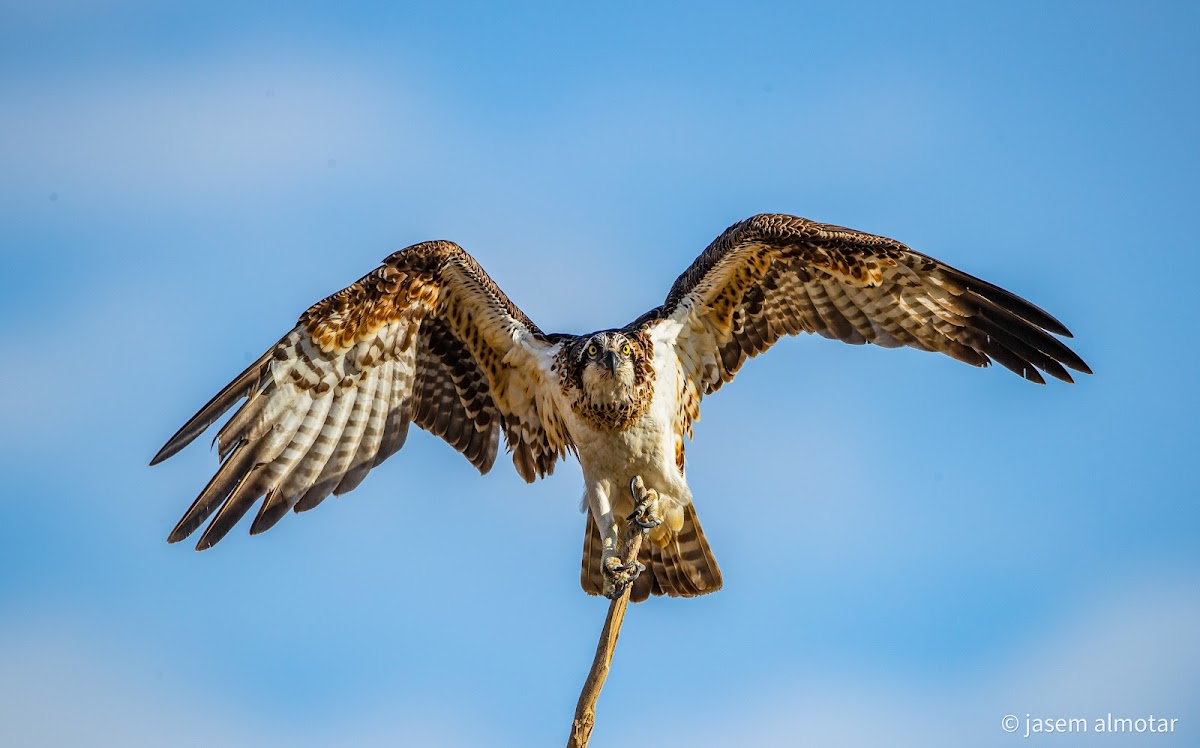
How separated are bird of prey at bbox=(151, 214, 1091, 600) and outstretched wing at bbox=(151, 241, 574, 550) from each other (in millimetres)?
14

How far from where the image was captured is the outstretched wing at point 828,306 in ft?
32.3

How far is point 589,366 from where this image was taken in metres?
9.36

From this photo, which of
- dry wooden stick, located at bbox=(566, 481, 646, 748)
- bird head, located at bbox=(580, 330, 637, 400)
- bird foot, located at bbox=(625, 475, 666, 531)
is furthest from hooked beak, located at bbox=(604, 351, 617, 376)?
dry wooden stick, located at bbox=(566, 481, 646, 748)

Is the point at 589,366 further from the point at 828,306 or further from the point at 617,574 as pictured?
the point at 828,306

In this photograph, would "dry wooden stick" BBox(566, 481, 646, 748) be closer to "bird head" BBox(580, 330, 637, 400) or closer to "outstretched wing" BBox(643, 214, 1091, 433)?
"bird head" BBox(580, 330, 637, 400)

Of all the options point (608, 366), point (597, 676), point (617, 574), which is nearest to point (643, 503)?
point (617, 574)

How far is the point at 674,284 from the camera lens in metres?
10.5

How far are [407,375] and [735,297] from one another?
284 centimetres

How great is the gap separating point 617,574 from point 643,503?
676 millimetres

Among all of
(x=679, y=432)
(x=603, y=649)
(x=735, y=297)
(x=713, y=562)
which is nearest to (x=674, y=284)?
(x=735, y=297)

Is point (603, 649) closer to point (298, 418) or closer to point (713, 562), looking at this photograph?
point (713, 562)

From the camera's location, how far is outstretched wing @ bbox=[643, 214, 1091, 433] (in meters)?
9.84

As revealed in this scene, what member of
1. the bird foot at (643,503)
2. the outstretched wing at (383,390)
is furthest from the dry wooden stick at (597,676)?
the outstretched wing at (383,390)

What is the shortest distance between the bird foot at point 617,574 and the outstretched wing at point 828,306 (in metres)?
1.50
